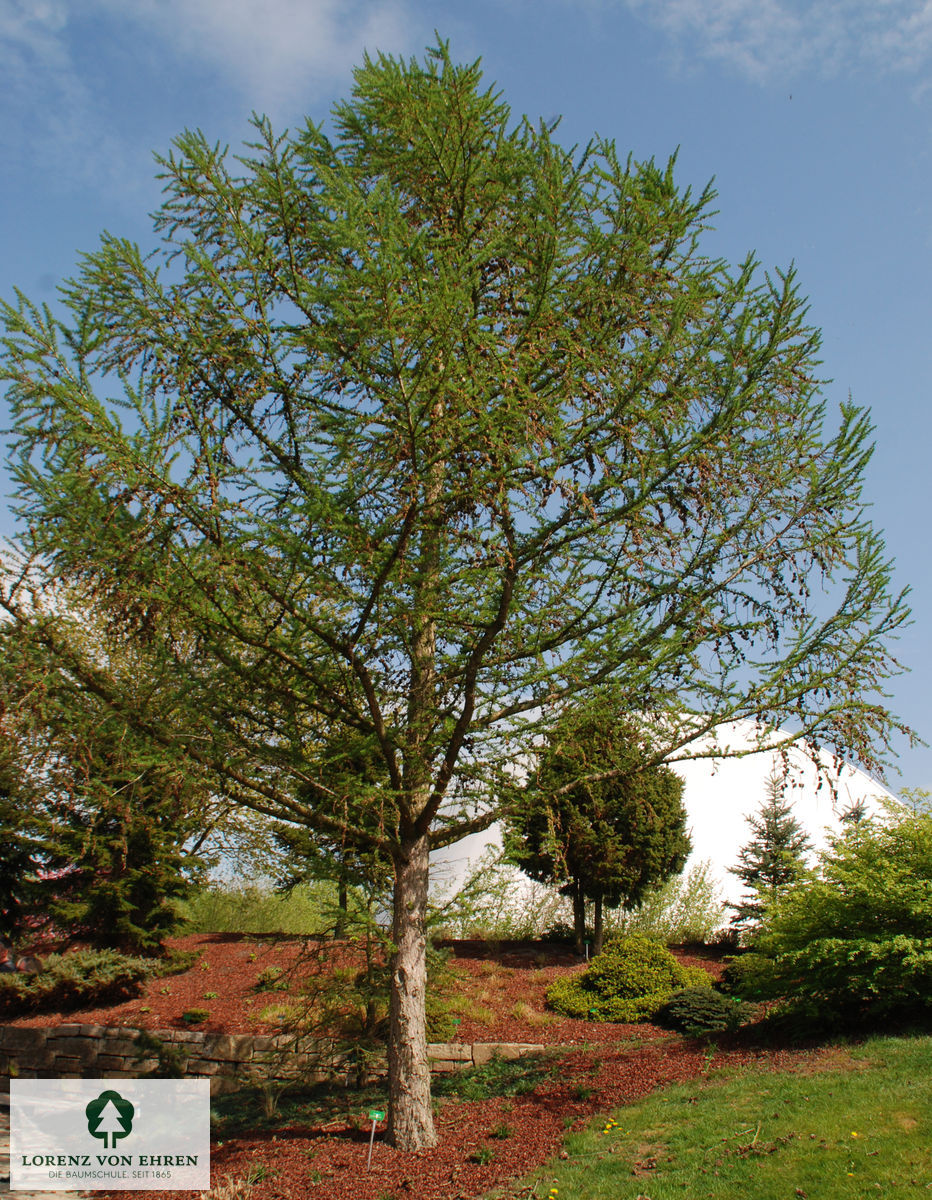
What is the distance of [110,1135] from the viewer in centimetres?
798

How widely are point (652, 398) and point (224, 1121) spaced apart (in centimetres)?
881

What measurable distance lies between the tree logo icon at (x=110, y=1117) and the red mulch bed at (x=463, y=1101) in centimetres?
138

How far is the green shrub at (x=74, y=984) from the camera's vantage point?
12.6 meters

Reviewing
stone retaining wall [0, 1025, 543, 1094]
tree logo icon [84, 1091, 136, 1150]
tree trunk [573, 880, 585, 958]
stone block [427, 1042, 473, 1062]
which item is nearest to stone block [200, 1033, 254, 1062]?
stone retaining wall [0, 1025, 543, 1094]

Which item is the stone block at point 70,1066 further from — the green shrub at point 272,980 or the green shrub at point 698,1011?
the green shrub at point 698,1011

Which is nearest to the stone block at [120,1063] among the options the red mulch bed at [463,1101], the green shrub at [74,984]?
the red mulch bed at [463,1101]

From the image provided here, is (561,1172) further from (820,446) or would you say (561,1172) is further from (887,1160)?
(820,446)

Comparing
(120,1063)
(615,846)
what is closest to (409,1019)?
(120,1063)

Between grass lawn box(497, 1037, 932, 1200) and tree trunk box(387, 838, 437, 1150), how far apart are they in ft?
3.67

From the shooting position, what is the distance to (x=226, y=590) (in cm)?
509

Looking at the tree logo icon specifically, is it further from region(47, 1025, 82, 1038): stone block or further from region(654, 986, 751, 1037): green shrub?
region(654, 986, 751, 1037): green shrub

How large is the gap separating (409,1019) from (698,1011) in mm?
5558

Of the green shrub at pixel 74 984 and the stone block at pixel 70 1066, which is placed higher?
the green shrub at pixel 74 984

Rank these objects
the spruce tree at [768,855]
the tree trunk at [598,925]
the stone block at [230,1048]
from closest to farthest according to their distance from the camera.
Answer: the stone block at [230,1048] < the tree trunk at [598,925] < the spruce tree at [768,855]
